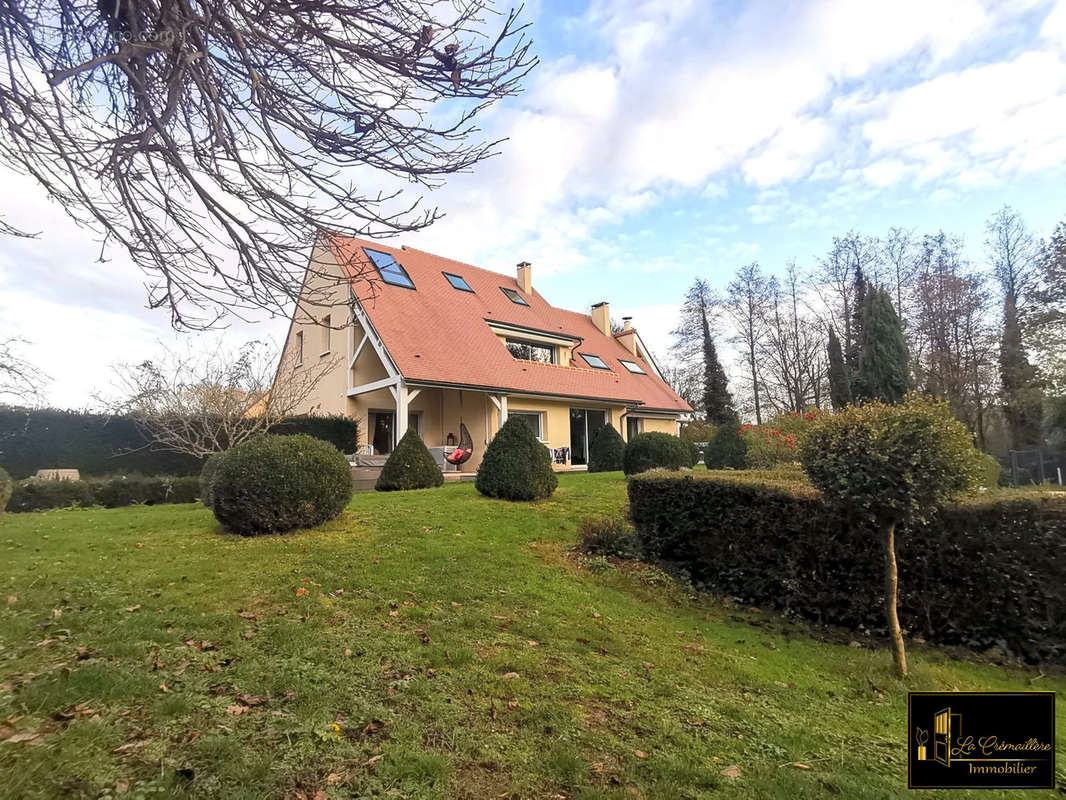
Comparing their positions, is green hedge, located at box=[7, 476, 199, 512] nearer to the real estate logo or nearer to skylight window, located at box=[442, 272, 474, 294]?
skylight window, located at box=[442, 272, 474, 294]

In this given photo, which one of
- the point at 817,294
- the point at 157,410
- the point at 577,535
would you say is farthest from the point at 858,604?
the point at 817,294

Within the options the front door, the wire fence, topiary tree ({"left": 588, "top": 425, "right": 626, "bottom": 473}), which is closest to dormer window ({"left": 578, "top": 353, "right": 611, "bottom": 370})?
topiary tree ({"left": 588, "top": 425, "right": 626, "bottom": 473})

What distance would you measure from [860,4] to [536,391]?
13.7 m

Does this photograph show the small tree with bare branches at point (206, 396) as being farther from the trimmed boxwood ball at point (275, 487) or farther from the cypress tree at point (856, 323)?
the cypress tree at point (856, 323)

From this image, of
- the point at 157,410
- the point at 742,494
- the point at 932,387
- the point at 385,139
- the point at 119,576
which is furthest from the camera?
the point at 932,387

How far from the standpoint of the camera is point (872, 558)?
526 cm

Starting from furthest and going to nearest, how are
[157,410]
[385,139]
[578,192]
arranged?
[157,410]
[578,192]
[385,139]

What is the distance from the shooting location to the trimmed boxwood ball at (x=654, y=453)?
13.0 metres

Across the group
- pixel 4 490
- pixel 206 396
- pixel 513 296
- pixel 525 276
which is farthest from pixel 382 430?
pixel 525 276

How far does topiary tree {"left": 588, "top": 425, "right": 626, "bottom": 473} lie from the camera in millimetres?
17562

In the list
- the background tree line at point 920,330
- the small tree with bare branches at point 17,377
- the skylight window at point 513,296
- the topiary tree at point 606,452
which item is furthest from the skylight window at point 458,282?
the background tree line at point 920,330

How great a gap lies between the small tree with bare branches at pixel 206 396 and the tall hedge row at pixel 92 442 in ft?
1.91

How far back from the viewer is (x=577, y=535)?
7715 millimetres

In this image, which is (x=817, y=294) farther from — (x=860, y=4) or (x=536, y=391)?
(x=860, y=4)
